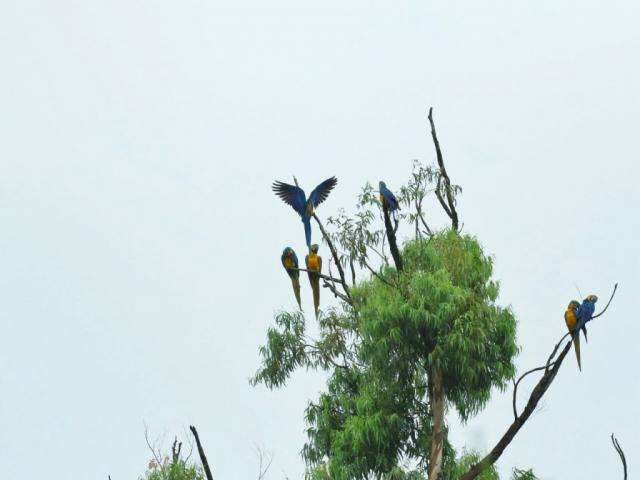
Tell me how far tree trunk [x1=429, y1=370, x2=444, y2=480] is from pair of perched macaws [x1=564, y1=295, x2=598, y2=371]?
268cm

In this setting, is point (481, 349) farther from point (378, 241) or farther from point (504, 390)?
point (378, 241)

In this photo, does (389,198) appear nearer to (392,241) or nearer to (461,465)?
(392,241)

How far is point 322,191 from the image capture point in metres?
20.7

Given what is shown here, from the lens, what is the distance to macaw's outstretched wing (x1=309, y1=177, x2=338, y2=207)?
20.6 metres

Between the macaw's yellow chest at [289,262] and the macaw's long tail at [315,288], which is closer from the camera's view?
the macaw's long tail at [315,288]

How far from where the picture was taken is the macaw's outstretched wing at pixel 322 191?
67.5 feet

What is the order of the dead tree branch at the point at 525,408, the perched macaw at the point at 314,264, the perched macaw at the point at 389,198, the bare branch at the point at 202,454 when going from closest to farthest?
the bare branch at the point at 202,454, the dead tree branch at the point at 525,408, the perched macaw at the point at 389,198, the perched macaw at the point at 314,264

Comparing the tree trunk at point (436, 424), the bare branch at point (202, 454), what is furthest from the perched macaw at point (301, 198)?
the bare branch at point (202, 454)

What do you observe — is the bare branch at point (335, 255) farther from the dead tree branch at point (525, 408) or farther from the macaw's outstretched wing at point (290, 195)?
the dead tree branch at point (525, 408)

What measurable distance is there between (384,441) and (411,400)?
68 centimetres

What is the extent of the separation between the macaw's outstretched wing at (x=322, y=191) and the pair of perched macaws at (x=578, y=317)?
4963 millimetres

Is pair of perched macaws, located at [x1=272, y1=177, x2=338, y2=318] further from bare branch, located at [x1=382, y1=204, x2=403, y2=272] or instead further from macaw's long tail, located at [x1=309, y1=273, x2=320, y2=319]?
bare branch, located at [x1=382, y1=204, x2=403, y2=272]

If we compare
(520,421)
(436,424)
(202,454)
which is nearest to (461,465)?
(436,424)

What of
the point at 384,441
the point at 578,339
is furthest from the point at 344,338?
the point at 578,339
